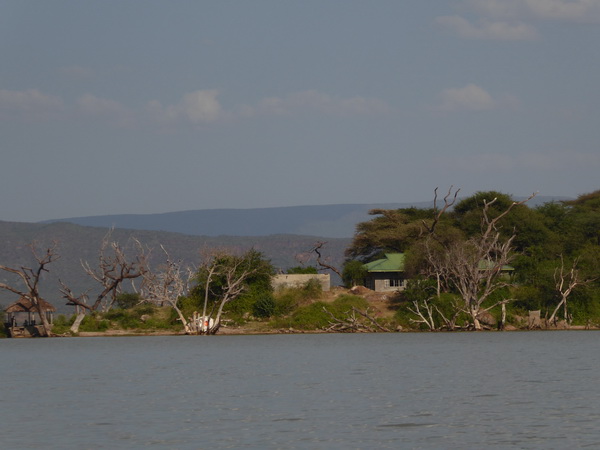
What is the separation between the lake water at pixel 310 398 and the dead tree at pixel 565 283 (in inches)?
530

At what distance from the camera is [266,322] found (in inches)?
3004

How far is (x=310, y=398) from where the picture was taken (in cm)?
2941

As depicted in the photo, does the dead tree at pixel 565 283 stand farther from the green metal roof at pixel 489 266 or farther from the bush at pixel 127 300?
the bush at pixel 127 300

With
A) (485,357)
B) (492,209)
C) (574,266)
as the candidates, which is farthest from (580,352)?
(492,209)

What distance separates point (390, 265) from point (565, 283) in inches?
604

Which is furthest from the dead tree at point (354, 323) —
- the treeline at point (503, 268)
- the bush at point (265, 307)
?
the bush at point (265, 307)

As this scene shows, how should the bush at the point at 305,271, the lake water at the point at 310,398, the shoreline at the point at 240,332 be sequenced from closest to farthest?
the lake water at the point at 310,398 < the shoreline at the point at 240,332 < the bush at the point at 305,271

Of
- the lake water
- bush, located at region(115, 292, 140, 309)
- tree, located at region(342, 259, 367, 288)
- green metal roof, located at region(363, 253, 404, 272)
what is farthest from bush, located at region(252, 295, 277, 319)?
the lake water

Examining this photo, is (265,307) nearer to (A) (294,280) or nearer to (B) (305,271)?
(A) (294,280)

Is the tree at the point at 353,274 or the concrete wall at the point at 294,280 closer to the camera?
the concrete wall at the point at 294,280

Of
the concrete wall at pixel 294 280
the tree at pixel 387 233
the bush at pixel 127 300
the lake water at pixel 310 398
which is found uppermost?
the tree at pixel 387 233

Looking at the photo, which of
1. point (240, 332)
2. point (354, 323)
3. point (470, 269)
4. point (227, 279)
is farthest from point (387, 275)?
point (227, 279)

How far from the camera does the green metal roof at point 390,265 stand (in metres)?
82.0

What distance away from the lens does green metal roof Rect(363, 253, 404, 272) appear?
82.0 m
